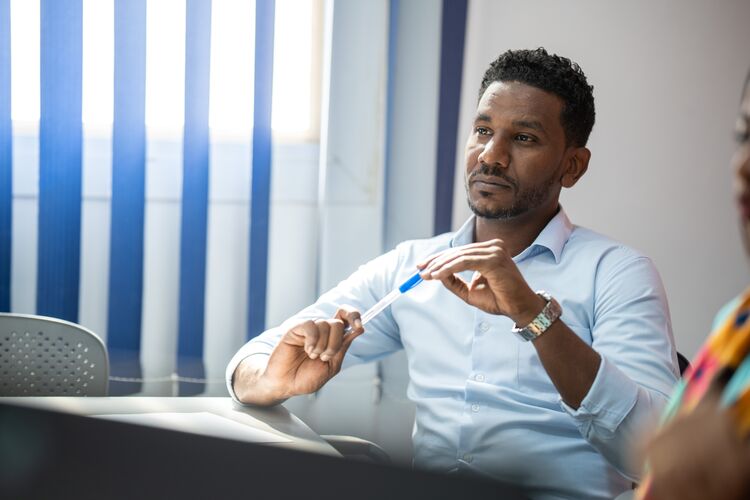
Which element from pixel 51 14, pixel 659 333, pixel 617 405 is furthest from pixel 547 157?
pixel 51 14

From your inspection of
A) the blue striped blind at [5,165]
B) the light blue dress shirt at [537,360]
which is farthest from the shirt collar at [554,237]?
the blue striped blind at [5,165]

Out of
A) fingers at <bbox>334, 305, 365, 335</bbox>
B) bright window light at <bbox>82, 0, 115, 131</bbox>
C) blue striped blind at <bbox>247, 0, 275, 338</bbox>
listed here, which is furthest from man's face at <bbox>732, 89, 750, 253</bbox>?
bright window light at <bbox>82, 0, 115, 131</bbox>

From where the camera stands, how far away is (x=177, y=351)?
7.17ft

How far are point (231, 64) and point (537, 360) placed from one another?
1.19 metres

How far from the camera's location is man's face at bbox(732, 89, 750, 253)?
46cm

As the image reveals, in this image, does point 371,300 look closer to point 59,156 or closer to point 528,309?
point 528,309

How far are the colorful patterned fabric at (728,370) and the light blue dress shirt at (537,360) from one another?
674 mm

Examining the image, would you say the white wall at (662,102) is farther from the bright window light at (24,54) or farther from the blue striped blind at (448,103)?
the bright window light at (24,54)

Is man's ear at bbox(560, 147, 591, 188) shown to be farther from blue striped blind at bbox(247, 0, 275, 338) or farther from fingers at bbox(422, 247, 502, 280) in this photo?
blue striped blind at bbox(247, 0, 275, 338)

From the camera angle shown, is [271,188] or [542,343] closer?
[542,343]

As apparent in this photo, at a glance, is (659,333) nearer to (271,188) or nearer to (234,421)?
(234,421)

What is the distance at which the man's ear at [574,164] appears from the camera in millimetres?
1647

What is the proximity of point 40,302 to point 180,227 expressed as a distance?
0.41 metres

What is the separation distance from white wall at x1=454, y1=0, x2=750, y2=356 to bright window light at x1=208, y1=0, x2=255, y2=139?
0.61 metres
